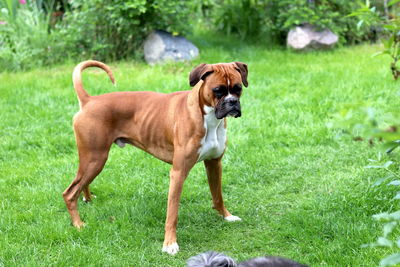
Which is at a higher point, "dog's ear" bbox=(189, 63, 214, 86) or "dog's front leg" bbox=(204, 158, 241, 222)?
"dog's ear" bbox=(189, 63, 214, 86)

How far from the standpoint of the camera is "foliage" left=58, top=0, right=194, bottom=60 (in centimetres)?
842

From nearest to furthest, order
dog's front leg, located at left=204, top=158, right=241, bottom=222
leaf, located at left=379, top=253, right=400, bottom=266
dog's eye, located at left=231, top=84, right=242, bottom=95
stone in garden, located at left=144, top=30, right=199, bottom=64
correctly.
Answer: leaf, located at left=379, top=253, right=400, bottom=266 < dog's eye, located at left=231, top=84, right=242, bottom=95 < dog's front leg, located at left=204, top=158, right=241, bottom=222 < stone in garden, located at left=144, top=30, right=199, bottom=64

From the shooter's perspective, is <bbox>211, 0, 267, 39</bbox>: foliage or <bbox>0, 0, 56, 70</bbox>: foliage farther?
<bbox>211, 0, 267, 39</bbox>: foliage

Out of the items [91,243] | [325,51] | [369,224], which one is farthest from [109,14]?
[369,224]

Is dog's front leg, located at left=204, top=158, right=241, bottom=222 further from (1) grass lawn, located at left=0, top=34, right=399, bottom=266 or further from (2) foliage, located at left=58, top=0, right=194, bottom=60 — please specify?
(2) foliage, located at left=58, top=0, right=194, bottom=60

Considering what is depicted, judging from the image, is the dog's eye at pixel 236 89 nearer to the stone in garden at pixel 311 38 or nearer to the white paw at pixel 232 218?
the white paw at pixel 232 218

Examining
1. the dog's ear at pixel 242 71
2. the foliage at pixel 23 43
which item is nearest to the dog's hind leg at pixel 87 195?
the dog's ear at pixel 242 71

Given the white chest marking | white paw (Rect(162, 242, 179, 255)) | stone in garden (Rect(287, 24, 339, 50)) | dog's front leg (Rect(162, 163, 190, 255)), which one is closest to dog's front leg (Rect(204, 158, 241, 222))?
the white chest marking

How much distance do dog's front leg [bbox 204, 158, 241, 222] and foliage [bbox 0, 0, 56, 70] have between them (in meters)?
5.33

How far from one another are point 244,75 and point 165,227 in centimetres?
Result: 129

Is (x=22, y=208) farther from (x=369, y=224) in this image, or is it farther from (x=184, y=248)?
(x=369, y=224)

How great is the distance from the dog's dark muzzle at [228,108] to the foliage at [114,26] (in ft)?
15.6

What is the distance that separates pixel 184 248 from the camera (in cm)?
411

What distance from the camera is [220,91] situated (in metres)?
3.86
